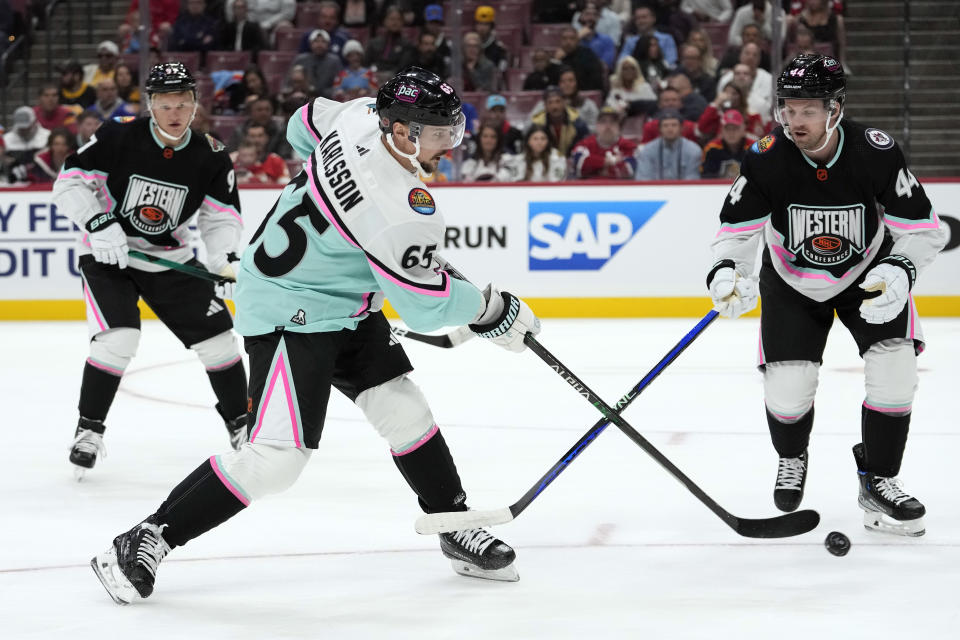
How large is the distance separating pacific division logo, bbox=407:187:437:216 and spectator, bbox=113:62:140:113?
255 inches

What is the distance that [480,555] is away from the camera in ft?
8.89

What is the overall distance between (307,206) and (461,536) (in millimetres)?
786

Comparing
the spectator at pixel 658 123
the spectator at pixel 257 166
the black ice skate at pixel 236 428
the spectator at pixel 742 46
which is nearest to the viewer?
the black ice skate at pixel 236 428

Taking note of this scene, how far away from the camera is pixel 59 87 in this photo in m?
9.08

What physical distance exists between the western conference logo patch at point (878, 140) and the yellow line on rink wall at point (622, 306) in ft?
15.8

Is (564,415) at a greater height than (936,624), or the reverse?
(936,624)

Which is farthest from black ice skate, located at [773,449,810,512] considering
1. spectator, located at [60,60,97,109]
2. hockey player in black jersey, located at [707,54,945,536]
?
spectator, located at [60,60,97,109]

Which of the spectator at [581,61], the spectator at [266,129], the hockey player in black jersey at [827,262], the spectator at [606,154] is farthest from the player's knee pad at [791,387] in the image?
the spectator at [581,61]

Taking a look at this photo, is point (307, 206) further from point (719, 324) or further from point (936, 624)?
point (719, 324)

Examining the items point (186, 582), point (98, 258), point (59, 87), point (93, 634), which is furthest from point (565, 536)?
point (59, 87)

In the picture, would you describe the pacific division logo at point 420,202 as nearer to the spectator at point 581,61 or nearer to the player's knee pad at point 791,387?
the player's knee pad at point 791,387

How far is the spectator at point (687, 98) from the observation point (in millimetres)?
8148

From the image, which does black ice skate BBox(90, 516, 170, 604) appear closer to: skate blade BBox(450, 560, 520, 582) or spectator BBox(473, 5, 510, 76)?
skate blade BBox(450, 560, 520, 582)

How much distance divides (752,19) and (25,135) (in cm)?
487
